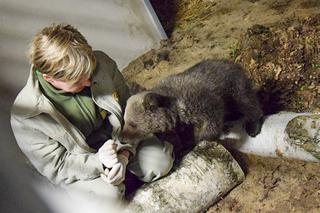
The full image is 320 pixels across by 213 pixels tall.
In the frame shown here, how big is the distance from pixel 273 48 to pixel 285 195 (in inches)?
61.6

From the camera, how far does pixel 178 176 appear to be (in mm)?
3594

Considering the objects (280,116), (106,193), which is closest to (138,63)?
(280,116)

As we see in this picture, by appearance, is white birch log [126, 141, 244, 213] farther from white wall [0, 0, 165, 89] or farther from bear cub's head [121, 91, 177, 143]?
white wall [0, 0, 165, 89]

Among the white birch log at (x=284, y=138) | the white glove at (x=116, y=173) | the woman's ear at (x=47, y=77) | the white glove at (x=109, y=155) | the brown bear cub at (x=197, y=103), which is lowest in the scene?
the white birch log at (x=284, y=138)

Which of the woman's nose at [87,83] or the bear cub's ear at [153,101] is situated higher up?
the woman's nose at [87,83]

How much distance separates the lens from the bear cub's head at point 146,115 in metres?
3.76

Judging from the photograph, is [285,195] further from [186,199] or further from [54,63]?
[54,63]

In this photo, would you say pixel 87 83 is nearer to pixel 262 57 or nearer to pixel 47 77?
pixel 47 77

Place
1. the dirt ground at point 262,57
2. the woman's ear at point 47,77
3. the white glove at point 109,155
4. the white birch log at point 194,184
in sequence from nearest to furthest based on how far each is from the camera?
the woman's ear at point 47,77, the white glove at point 109,155, the white birch log at point 194,184, the dirt ground at point 262,57

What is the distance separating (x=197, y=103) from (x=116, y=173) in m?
1.14

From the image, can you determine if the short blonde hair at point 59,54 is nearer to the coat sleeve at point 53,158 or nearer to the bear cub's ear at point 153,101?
the coat sleeve at point 53,158

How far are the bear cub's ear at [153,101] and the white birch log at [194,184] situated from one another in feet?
1.48

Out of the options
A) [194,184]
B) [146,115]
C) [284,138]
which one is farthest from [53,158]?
[284,138]

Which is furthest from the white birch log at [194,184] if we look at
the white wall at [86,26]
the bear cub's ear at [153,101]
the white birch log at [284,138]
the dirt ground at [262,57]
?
the white wall at [86,26]
